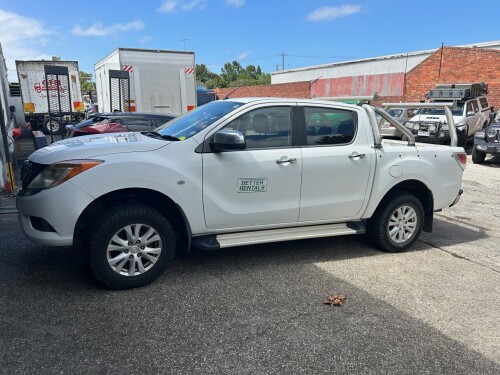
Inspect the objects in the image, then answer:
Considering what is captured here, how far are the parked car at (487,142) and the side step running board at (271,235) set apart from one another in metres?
9.13

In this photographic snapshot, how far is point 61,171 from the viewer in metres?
3.65

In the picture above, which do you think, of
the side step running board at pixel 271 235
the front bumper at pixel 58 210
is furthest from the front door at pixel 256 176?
the front bumper at pixel 58 210

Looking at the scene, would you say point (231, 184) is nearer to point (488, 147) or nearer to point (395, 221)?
point (395, 221)

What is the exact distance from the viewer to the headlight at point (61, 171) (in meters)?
3.63

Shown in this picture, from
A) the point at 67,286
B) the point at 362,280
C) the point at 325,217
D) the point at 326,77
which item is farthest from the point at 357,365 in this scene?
the point at 326,77

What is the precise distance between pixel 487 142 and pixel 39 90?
16454mm

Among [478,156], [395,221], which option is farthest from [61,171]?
[478,156]

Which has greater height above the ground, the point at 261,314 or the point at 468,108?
the point at 468,108

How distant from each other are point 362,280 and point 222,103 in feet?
7.88

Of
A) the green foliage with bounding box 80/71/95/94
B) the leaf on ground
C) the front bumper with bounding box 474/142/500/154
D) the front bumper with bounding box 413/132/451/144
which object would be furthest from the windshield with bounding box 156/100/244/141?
the green foliage with bounding box 80/71/95/94

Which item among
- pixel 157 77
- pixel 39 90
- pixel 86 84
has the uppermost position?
pixel 86 84

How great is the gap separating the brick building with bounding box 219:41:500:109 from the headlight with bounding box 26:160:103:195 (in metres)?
11.3

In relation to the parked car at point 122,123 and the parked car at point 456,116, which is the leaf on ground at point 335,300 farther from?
the parked car at point 456,116

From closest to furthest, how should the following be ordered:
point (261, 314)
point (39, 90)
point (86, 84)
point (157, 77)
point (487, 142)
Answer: point (261, 314), point (487, 142), point (157, 77), point (39, 90), point (86, 84)
